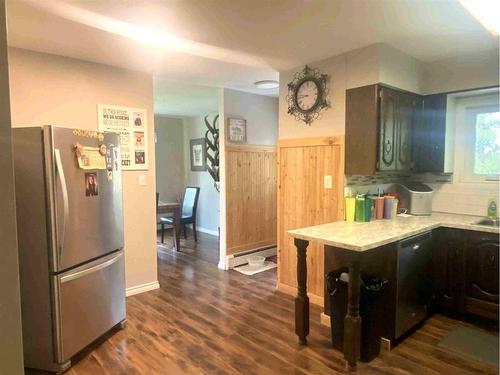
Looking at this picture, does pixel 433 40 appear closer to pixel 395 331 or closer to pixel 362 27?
pixel 362 27

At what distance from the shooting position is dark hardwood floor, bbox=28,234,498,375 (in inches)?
87.1

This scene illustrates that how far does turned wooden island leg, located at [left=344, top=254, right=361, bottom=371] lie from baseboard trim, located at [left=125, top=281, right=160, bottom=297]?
222 centimetres

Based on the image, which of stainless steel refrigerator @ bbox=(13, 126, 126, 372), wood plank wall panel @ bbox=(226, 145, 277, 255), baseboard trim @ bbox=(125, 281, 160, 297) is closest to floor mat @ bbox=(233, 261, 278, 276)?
wood plank wall panel @ bbox=(226, 145, 277, 255)

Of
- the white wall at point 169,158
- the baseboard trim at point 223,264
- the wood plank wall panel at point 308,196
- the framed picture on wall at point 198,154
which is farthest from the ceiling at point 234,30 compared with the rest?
the white wall at point 169,158

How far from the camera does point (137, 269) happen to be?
3.51 metres

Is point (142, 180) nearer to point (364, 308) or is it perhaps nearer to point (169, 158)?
point (364, 308)

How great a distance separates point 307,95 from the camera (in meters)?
3.20

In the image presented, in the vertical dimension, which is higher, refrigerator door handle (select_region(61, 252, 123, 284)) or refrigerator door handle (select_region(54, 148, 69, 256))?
refrigerator door handle (select_region(54, 148, 69, 256))

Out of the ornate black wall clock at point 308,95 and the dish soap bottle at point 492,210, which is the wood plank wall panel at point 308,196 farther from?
the dish soap bottle at point 492,210

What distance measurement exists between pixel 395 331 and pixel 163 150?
217 inches

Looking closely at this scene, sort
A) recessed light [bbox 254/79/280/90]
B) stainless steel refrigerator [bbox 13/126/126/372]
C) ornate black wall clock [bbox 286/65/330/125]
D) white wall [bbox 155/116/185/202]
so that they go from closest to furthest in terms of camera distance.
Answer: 1. stainless steel refrigerator [bbox 13/126/126/372]
2. ornate black wall clock [bbox 286/65/330/125]
3. recessed light [bbox 254/79/280/90]
4. white wall [bbox 155/116/185/202]

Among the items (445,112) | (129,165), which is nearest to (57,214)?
(129,165)

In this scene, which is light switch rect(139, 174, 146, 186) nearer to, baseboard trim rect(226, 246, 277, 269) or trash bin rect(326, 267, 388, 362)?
baseboard trim rect(226, 246, 277, 269)

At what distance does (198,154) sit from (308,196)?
3.87m
